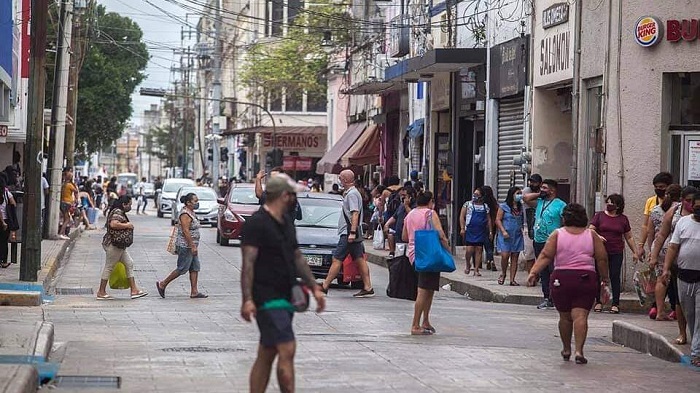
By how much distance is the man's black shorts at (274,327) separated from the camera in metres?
9.17

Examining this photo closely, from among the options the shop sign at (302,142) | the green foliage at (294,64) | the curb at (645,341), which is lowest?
the curb at (645,341)

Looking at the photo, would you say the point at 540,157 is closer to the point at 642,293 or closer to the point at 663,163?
the point at 663,163

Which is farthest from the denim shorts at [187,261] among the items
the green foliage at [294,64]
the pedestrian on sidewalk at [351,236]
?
the green foliage at [294,64]

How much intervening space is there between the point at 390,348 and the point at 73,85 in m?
32.6

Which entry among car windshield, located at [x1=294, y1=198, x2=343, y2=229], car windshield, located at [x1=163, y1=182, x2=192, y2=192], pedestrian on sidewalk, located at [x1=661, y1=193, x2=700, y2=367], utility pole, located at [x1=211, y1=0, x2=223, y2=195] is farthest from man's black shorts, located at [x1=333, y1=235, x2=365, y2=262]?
utility pole, located at [x1=211, y1=0, x2=223, y2=195]

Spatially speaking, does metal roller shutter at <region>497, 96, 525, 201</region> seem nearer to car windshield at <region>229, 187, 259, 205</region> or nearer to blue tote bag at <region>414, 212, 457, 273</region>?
car windshield at <region>229, 187, 259, 205</region>

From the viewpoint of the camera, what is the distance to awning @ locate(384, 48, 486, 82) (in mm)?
30047

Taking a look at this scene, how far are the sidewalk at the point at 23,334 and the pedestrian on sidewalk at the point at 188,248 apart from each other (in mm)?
1894

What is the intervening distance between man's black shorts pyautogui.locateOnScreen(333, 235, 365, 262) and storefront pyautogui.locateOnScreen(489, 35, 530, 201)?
7899mm

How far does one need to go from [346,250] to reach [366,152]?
28.3 m

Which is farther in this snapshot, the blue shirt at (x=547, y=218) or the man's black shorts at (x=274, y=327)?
the blue shirt at (x=547, y=218)

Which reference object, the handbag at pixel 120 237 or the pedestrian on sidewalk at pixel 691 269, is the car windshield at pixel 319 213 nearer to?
the handbag at pixel 120 237

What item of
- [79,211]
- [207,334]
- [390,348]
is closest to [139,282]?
[207,334]

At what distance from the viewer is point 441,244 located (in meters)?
15.6
